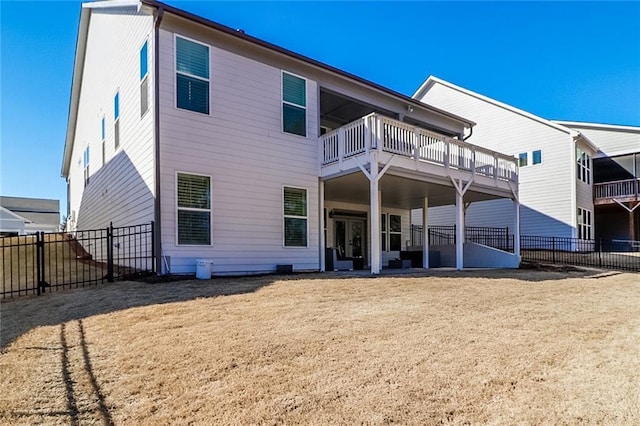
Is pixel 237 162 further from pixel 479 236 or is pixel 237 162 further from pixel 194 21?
pixel 479 236

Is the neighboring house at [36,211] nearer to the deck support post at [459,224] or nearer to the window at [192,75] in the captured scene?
the window at [192,75]

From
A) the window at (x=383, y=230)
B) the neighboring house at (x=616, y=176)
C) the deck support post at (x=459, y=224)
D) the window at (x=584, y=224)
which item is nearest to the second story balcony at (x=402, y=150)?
the deck support post at (x=459, y=224)

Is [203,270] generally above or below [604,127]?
below

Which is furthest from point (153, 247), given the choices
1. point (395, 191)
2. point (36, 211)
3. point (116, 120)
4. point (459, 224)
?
point (36, 211)

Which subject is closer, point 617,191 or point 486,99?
point 617,191

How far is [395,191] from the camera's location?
1377 centimetres

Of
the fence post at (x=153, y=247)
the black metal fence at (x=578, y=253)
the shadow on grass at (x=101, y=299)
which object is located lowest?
→ the black metal fence at (x=578, y=253)

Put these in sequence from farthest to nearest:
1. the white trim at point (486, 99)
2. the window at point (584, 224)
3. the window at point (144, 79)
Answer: the window at point (584, 224) < the white trim at point (486, 99) < the window at point (144, 79)

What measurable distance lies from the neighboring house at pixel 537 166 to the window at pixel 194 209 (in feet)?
53.4

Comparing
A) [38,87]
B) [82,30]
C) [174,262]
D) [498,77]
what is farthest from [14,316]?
[498,77]

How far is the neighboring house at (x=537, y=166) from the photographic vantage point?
782 inches

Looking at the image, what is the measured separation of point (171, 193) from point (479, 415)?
25.6ft

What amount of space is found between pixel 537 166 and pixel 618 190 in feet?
17.6

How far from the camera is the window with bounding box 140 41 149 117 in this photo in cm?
948
